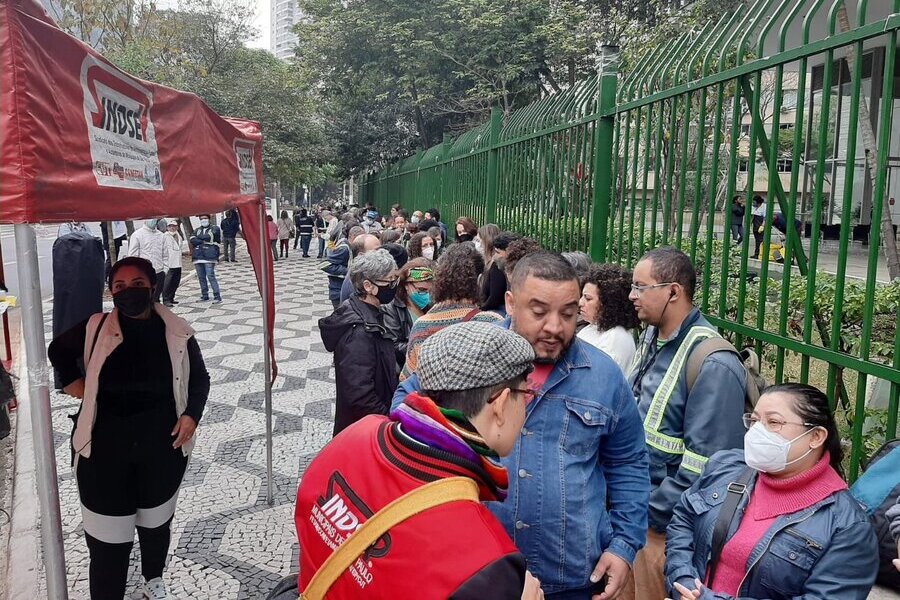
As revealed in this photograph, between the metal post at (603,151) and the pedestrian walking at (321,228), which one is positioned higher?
the metal post at (603,151)

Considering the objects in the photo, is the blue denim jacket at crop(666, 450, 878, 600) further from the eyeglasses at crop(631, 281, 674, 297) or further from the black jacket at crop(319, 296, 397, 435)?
the black jacket at crop(319, 296, 397, 435)

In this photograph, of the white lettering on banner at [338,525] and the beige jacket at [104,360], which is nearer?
the white lettering on banner at [338,525]

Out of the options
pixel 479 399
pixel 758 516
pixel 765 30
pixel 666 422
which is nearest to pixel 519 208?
pixel 765 30

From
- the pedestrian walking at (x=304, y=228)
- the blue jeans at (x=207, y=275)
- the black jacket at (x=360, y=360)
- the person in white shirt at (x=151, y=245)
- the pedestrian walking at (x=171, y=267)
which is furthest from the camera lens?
the pedestrian walking at (x=304, y=228)

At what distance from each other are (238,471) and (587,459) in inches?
146

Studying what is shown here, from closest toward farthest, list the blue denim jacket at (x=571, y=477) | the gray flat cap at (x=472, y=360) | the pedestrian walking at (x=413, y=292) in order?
the gray flat cap at (x=472, y=360) < the blue denim jacket at (x=571, y=477) < the pedestrian walking at (x=413, y=292)

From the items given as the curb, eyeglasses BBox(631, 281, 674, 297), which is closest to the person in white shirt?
the curb

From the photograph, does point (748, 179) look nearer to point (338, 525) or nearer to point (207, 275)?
point (338, 525)

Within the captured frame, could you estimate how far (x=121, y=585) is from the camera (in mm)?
3209

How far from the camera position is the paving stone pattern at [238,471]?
12.6 ft

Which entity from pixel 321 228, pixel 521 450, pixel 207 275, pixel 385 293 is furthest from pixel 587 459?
pixel 321 228

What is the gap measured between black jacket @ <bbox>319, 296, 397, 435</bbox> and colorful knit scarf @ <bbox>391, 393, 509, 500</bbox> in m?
2.10

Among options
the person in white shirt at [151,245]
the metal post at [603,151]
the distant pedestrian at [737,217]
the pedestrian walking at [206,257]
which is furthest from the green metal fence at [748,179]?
the pedestrian walking at [206,257]

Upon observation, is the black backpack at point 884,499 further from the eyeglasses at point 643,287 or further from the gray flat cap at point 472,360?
the gray flat cap at point 472,360
